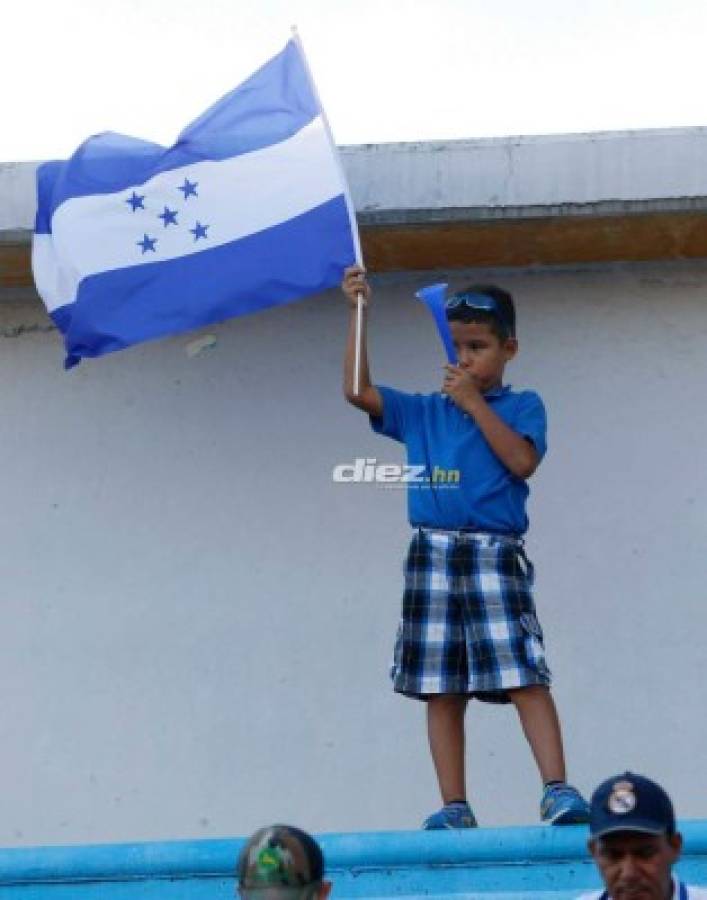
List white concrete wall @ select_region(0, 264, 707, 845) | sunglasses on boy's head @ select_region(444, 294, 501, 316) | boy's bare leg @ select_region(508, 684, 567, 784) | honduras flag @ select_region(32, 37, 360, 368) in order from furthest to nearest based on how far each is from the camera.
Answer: white concrete wall @ select_region(0, 264, 707, 845) < honduras flag @ select_region(32, 37, 360, 368) < sunglasses on boy's head @ select_region(444, 294, 501, 316) < boy's bare leg @ select_region(508, 684, 567, 784)

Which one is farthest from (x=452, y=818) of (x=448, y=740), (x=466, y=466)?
(x=466, y=466)

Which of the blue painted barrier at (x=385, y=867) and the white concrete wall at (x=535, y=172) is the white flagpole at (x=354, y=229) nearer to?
the white concrete wall at (x=535, y=172)

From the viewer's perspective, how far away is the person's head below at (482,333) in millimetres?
5906

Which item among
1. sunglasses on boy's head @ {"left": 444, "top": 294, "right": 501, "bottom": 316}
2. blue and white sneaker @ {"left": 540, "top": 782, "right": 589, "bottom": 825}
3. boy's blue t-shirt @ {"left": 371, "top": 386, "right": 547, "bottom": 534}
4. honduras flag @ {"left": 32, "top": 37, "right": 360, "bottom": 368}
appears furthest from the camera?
honduras flag @ {"left": 32, "top": 37, "right": 360, "bottom": 368}

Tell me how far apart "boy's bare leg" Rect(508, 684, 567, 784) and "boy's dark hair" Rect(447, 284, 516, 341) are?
0.97m

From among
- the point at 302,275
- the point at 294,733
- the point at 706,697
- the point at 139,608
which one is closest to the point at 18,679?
Result: the point at 139,608

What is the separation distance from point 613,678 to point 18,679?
193 centimetres

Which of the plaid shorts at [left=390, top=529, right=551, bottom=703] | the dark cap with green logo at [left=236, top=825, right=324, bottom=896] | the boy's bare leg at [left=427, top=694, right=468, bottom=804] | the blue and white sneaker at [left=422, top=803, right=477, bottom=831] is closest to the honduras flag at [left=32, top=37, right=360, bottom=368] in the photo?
the plaid shorts at [left=390, top=529, right=551, bottom=703]

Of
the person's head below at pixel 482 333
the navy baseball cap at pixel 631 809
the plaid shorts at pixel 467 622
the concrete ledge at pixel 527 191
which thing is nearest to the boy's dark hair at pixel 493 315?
the person's head below at pixel 482 333

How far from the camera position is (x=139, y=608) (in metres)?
7.19

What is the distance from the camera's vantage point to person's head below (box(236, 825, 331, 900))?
4293 millimetres

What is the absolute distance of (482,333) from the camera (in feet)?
19.4

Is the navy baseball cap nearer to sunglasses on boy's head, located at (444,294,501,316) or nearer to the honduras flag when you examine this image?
sunglasses on boy's head, located at (444,294,501,316)

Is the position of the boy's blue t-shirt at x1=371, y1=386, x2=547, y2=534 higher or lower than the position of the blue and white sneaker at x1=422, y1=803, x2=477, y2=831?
higher
